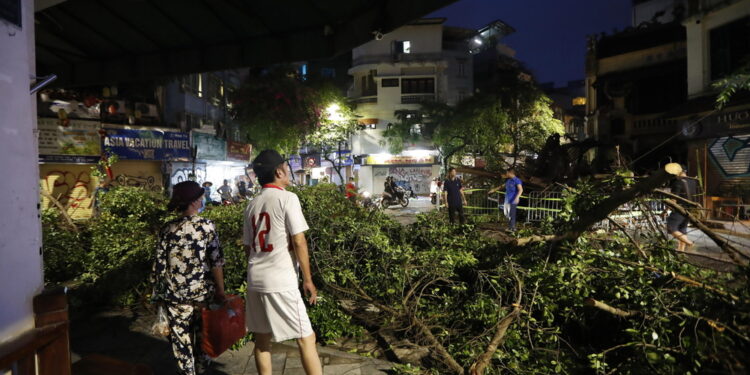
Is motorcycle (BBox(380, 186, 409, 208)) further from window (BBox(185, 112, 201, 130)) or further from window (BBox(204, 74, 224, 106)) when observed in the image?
window (BBox(204, 74, 224, 106))

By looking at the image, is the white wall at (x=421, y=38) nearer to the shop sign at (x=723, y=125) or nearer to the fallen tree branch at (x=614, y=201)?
the shop sign at (x=723, y=125)

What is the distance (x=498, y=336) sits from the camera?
363 centimetres

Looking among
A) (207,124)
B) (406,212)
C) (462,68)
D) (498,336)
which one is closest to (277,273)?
(498,336)

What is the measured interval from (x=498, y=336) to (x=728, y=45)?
53.3 feet

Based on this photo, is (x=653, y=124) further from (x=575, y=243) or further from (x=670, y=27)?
(x=575, y=243)

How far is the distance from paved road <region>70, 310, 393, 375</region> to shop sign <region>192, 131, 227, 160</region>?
17386 mm

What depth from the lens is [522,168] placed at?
14977 mm

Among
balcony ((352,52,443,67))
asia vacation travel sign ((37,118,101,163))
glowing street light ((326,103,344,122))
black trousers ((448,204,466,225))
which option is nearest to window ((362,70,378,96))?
balcony ((352,52,443,67))

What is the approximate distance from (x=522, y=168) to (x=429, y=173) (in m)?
20.6

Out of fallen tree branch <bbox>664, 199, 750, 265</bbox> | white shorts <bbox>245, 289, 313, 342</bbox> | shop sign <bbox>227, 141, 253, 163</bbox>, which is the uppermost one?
shop sign <bbox>227, 141, 253, 163</bbox>

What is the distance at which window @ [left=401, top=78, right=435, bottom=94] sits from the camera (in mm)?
35125

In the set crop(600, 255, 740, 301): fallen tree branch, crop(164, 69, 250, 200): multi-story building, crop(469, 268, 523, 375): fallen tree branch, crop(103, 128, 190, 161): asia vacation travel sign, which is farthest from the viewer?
crop(164, 69, 250, 200): multi-story building

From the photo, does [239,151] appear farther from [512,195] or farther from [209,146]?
[512,195]

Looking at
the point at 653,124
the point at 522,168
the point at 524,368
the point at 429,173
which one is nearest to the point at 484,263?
the point at 524,368
